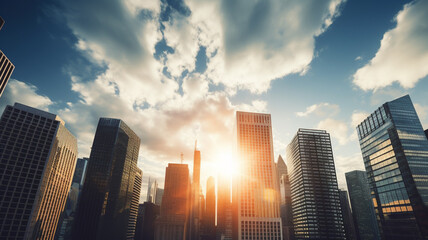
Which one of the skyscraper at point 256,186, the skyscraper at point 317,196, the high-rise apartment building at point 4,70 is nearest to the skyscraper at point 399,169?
the skyscraper at point 317,196

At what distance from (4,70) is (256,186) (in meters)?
166

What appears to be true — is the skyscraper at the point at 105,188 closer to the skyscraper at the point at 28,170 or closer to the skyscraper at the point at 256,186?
the skyscraper at the point at 28,170

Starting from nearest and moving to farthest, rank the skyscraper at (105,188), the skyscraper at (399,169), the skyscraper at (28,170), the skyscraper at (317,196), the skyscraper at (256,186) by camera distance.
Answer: the skyscraper at (399,169), the skyscraper at (28,170), the skyscraper at (256,186), the skyscraper at (105,188), the skyscraper at (317,196)

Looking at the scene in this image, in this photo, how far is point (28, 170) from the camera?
146875 mm

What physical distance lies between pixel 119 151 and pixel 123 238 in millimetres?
88306

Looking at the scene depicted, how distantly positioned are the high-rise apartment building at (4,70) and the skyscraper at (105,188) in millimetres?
94691

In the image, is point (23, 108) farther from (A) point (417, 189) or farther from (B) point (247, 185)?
(A) point (417, 189)

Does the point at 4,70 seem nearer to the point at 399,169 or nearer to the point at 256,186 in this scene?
the point at 256,186

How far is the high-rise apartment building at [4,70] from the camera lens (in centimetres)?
9044

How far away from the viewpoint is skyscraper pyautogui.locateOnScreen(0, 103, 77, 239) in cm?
13538

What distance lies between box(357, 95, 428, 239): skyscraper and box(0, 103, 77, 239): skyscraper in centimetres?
22526

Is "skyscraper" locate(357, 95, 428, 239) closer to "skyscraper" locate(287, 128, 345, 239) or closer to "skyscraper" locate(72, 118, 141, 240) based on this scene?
"skyscraper" locate(287, 128, 345, 239)

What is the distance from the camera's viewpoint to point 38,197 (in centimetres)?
14788

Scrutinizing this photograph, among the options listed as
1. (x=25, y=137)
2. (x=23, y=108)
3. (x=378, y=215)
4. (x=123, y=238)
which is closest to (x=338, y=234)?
(x=378, y=215)
